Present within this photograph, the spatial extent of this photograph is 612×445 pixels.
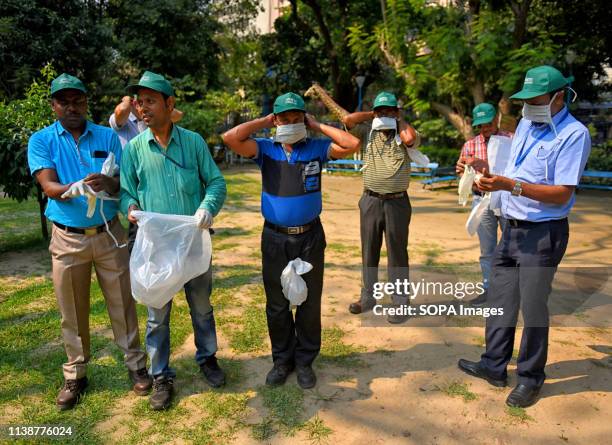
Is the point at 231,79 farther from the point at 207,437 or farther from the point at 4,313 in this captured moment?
the point at 207,437

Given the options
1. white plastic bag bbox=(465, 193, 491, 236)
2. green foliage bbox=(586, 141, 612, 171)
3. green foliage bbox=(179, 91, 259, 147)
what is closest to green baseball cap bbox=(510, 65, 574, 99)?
white plastic bag bbox=(465, 193, 491, 236)

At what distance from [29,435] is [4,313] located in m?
2.12

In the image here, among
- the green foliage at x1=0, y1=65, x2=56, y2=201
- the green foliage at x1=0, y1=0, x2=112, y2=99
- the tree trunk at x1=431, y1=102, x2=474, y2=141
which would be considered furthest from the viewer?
the tree trunk at x1=431, y1=102, x2=474, y2=141

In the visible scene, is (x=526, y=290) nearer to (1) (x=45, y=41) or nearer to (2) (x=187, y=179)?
(2) (x=187, y=179)

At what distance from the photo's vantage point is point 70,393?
2.90 metres

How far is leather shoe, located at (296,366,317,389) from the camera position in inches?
122

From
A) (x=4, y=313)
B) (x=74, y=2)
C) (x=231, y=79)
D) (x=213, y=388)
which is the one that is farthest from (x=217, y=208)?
(x=231, y=79)

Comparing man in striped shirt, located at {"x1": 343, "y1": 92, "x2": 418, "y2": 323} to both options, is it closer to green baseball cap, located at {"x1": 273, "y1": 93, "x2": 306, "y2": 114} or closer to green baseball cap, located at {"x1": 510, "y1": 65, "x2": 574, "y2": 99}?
green baseball cap, located at {"x1": 273, "y1": 93, "x2": 306, "y2": 114}

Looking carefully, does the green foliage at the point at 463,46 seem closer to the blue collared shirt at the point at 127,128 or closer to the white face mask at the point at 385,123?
the white face mask at the point at 385,123

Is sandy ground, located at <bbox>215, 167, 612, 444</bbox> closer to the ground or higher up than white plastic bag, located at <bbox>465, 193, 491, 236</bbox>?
closer to the ground

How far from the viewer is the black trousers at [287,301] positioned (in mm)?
2977

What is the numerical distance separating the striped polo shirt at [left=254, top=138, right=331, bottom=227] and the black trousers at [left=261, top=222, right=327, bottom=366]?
0.40ft

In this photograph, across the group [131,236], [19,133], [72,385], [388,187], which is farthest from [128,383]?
[19,133]

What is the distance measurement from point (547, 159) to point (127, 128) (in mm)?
3538
